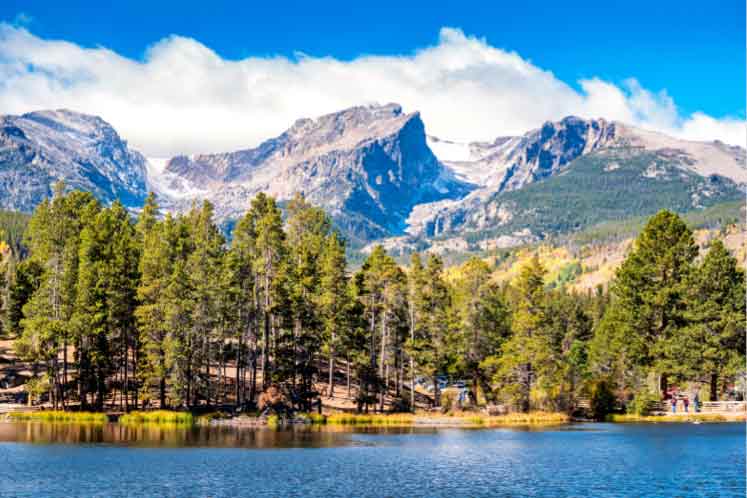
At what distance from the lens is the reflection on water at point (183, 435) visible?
70.8 metres

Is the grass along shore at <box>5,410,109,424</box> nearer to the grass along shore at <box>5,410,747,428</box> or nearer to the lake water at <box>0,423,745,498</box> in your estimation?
the grass along shore at <box>5,410,747,428</box>

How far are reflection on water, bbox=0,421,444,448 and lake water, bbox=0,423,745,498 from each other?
0.51 feet

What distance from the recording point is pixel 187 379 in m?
91.5

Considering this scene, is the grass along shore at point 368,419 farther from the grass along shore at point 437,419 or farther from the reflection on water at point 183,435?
the reflection on water at point 183,435

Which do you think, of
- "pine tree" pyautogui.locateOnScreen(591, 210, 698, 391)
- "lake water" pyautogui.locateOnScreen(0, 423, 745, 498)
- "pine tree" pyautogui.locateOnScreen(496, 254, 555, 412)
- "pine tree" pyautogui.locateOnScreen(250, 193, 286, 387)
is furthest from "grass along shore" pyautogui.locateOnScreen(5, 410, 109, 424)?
"pine tree" pyautogui.locateOnScreen(591, 210, 698, 391)

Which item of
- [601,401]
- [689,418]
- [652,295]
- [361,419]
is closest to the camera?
[689,418]

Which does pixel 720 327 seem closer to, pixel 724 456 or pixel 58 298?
pixel 724 456

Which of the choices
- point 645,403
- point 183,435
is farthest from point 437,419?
point 183,435

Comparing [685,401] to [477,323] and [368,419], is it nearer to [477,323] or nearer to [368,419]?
[477,323]

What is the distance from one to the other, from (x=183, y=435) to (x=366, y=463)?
81.8 ft

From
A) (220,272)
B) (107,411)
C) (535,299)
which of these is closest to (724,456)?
(535,299)

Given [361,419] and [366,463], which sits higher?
[366,463]

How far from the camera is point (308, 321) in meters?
102

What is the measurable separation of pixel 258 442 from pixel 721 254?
62.1 m
